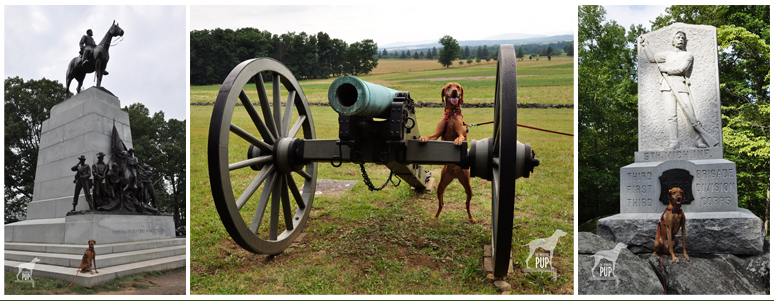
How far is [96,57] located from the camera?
10.3 metres

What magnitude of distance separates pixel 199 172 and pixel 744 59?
496 inches

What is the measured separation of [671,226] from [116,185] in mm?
9886

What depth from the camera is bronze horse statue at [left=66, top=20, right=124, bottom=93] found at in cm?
1034

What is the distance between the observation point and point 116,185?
30.0 ft

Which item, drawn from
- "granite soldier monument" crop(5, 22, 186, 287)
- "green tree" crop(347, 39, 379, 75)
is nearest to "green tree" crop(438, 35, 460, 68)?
"green tree" crop(347, 39, 379, 75)

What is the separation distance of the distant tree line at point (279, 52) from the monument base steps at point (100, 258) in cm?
350

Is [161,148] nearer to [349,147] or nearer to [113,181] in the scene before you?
[113,181]

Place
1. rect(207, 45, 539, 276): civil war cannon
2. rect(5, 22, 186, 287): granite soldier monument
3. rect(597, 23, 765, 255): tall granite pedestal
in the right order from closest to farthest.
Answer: rect(207, 45, 539, 276): civil war cannon
rect(597, 23, 765, 255): tall granite pedestal
rect(5, 22, 186, 287): granite soldier monument

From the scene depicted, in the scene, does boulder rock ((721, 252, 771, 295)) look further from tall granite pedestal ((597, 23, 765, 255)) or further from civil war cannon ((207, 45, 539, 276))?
civil war cannon ((207, 45, 539, 276))

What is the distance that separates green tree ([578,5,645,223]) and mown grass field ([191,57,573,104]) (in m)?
1.40

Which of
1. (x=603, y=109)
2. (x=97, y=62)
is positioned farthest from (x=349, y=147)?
(x=603, y=109)

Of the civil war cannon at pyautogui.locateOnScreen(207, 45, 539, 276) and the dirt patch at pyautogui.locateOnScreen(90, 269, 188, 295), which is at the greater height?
the civil war cannon at pyautogui.locateOnScreen(207, 45, 539, 276)

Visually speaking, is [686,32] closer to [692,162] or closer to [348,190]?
[692,162]

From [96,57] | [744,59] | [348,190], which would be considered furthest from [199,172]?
[744,59]
